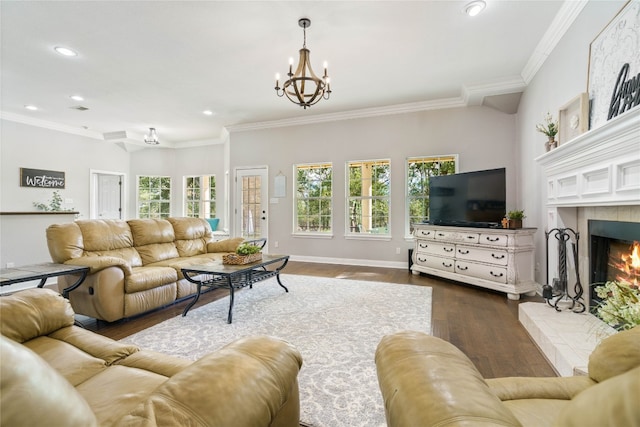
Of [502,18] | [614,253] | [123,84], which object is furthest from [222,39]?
[614,253]

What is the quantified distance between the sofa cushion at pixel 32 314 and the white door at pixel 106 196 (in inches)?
280

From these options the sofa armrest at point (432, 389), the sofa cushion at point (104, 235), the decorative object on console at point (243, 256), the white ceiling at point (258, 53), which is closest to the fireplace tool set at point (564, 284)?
the white ceiling at point (258, 53)

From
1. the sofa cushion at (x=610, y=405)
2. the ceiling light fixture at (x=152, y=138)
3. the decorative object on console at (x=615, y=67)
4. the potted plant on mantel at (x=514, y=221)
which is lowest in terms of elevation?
the sofa cushion at (x=610, y=405)

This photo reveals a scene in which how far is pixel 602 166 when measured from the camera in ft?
6.79

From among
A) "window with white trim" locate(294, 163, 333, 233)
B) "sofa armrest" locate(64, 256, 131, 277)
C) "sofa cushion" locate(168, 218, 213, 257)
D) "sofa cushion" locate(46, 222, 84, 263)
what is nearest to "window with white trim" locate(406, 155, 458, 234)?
"window with white trim" locate(294, 163, 333, 233)

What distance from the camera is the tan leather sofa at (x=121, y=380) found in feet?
1.54

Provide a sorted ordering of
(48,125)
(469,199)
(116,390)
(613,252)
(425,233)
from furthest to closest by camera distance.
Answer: (48,125) < (425,233) < (469,199) < (613,252) < (116,390)

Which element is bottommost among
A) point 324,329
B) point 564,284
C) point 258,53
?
point 324,329

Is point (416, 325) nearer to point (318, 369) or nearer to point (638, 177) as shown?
point (318, 369)

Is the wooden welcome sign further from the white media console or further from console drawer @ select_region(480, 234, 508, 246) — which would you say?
console drawer @ select_region(480, 234, 508, 246)

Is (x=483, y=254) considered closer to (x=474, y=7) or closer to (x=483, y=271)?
(x=483, y=271)

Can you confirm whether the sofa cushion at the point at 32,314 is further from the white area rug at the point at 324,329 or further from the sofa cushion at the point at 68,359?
the white area rug at the point at 324,329

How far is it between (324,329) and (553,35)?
386 cm

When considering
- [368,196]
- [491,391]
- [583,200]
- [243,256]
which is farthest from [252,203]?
[491,391]
